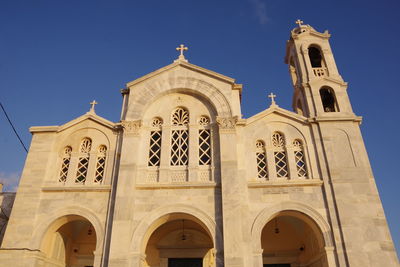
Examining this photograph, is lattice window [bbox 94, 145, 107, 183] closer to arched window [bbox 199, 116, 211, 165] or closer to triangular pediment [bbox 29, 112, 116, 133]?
triangular pediment [bbox 29, 112, 116, 133]

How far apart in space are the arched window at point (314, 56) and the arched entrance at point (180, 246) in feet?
36.6

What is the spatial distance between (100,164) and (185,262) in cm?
609

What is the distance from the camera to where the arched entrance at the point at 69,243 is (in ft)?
45.7

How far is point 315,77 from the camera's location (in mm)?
16859

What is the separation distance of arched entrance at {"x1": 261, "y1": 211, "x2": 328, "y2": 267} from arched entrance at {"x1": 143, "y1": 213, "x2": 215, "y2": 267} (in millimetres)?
2774

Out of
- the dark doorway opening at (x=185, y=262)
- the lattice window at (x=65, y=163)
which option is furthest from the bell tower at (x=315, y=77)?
the lattice window at (x=65, y=163)

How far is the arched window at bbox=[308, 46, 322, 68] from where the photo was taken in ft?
61.3

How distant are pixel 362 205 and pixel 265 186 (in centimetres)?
382

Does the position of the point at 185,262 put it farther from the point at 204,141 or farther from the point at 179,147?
the point at 204,141

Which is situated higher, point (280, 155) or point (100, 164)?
point (280, 155)

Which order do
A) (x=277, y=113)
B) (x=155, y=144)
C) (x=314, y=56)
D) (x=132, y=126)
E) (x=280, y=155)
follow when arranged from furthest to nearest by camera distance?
(x=314, y=56) → (x=277, y=113) → (x=155, y=144) → (x=132, y=126) → (x=280, y=155)

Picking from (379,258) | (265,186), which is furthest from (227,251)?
(379,258)

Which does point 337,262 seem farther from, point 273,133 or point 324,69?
point 324,69

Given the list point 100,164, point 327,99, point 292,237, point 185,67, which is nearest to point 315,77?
point 327,99
